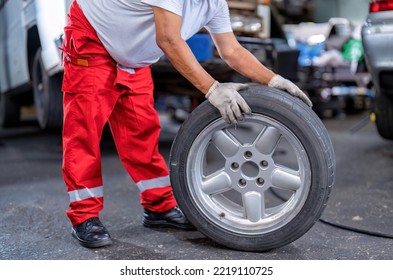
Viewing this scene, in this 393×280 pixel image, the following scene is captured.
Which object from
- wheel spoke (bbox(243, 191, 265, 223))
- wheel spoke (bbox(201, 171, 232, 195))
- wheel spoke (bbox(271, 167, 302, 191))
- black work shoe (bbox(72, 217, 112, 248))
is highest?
wheel spoke (bbox(271, 167, 302, 191))

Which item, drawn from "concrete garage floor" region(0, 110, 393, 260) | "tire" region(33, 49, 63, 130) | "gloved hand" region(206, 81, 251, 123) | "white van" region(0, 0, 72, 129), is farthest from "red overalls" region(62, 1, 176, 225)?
"tire" region(33, 49, 63, 130)

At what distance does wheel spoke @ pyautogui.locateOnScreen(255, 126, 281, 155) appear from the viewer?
1800 millimetres

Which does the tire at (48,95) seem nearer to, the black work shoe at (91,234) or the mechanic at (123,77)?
the mechanic at (123,77)

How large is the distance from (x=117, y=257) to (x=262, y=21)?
91.8 inches

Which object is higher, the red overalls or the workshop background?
the red overalls

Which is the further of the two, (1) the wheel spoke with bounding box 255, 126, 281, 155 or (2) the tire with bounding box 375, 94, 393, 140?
(2) the tire with bounding box 375, 94, 393, 140

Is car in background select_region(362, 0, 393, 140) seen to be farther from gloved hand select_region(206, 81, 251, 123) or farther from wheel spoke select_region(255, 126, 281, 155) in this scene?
gloved hand select_region(206, 81, 251, 123)

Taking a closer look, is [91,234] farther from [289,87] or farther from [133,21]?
[289,87]

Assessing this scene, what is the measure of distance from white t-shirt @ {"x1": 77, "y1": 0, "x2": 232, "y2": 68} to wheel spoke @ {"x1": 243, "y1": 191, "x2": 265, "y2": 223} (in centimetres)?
→ 65

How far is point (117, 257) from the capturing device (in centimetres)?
177

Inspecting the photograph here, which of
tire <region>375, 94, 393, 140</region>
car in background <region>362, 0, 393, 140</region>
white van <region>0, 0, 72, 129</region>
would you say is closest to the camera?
car in background <region>362, 0, 393, 140</region>

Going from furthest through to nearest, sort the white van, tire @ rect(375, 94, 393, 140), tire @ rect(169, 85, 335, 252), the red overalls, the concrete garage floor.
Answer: tire @ rect(375, 94, 393, 140)
the white van
the red overalls
the concrete garage floor
tire @ rect(169, 85, 335, 252)

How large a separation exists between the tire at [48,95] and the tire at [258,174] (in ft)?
6.42

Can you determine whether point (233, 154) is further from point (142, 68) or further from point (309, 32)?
point (309, 32)
